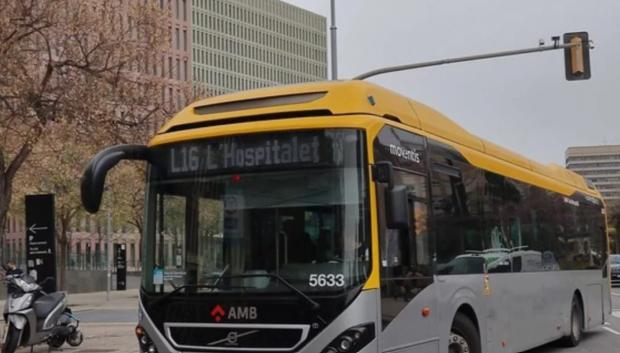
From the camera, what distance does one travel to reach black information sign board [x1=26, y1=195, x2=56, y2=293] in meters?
15.4

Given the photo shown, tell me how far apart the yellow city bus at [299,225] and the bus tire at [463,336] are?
3 cm

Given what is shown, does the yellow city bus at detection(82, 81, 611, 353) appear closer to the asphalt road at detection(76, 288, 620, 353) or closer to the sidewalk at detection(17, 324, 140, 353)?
the asphalt road at detection(76, 288, 620, 353)

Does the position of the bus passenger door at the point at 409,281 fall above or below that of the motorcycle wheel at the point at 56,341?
above

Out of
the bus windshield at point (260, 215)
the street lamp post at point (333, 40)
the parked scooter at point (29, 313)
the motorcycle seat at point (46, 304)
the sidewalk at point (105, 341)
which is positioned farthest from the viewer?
the street lamp post at point (333, 40)

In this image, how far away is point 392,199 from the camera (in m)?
6.75

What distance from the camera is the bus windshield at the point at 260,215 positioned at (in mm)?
6809

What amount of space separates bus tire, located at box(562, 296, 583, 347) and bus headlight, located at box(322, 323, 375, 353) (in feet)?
26.6

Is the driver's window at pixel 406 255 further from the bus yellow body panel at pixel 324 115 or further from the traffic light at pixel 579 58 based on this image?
the traffic light at pixel 579 58

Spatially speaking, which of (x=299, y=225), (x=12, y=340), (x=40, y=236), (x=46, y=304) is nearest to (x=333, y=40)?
(x=40, y=236)

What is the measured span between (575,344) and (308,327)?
8.90 metres

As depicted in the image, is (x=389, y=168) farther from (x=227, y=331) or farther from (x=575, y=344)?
(x=575, y=344)

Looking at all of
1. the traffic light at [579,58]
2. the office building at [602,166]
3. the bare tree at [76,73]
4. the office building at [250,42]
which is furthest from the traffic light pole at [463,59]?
the office building at [250,42]

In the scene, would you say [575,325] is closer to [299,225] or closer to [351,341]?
[351,341]

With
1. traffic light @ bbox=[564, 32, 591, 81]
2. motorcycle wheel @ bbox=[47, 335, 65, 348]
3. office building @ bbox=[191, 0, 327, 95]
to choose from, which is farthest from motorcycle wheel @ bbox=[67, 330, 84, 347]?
office building @ bbox=[191, 0, 327, 95]
